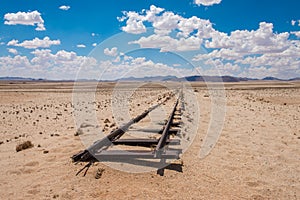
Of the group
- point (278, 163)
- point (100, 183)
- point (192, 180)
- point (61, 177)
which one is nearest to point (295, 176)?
point (278, 163)

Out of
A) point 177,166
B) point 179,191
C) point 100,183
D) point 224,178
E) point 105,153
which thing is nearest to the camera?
point 179,191

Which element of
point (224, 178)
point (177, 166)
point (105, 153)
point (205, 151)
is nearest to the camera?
point (224, 178)

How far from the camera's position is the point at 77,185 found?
17.6 feet

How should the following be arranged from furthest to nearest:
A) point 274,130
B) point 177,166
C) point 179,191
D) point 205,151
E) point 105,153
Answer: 1. point 274,130
2. point 205,151
3. point 105,153
4. point 177,166
5. point 179,191

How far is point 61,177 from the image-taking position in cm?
573

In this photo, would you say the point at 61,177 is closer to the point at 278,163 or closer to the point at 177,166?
the point at 177,166

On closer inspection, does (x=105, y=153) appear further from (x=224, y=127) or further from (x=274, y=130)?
(x=274, y=130)

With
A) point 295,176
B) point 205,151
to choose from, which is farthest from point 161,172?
point 295,176

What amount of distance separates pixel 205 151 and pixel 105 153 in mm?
2927

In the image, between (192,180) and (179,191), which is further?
(192,180)

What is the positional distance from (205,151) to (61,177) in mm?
4088

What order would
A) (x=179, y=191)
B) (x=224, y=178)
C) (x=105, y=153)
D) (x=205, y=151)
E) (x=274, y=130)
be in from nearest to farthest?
(x=179, y=191), (x=224, y=178), (x=105, y=153), (x=205, y=151), (x=274, y=130)

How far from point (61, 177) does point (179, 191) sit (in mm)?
2483

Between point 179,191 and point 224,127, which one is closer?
point 179,191
